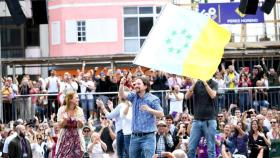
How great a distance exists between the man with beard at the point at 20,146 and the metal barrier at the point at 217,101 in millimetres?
6555

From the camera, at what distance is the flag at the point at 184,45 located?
17453 millimetres

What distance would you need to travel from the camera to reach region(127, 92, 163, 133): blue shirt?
17406 millimetres

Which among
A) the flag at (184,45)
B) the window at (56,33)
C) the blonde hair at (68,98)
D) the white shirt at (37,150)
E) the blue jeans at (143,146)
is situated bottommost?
the white shirt at (37,150)

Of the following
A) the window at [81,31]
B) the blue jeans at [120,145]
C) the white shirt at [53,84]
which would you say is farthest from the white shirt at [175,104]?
the window at [81,31]

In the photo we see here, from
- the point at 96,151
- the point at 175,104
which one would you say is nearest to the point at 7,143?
the point at 96,151

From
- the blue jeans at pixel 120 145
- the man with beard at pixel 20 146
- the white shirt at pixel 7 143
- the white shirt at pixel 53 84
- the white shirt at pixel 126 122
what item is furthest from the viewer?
the white shirt at pixel 53 84

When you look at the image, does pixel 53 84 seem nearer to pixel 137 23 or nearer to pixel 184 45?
pixel 184 45

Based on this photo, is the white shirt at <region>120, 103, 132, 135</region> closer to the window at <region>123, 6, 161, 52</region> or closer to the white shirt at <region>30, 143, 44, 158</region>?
the white shirt at <region>30, 143, 44, 158</region>

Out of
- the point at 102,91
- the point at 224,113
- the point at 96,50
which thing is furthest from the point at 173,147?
the point at 96,50

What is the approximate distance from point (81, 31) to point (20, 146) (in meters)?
35.8

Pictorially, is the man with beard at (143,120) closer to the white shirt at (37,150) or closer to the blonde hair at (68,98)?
the blonde hair at (68,98)

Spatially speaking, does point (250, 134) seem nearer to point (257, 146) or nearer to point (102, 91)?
point (257, 146)

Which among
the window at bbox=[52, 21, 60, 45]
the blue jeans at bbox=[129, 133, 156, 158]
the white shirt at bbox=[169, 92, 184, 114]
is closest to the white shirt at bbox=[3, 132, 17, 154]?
the white shirt at bbox=[169, 92, 184, 114]

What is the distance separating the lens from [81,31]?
59312mm
